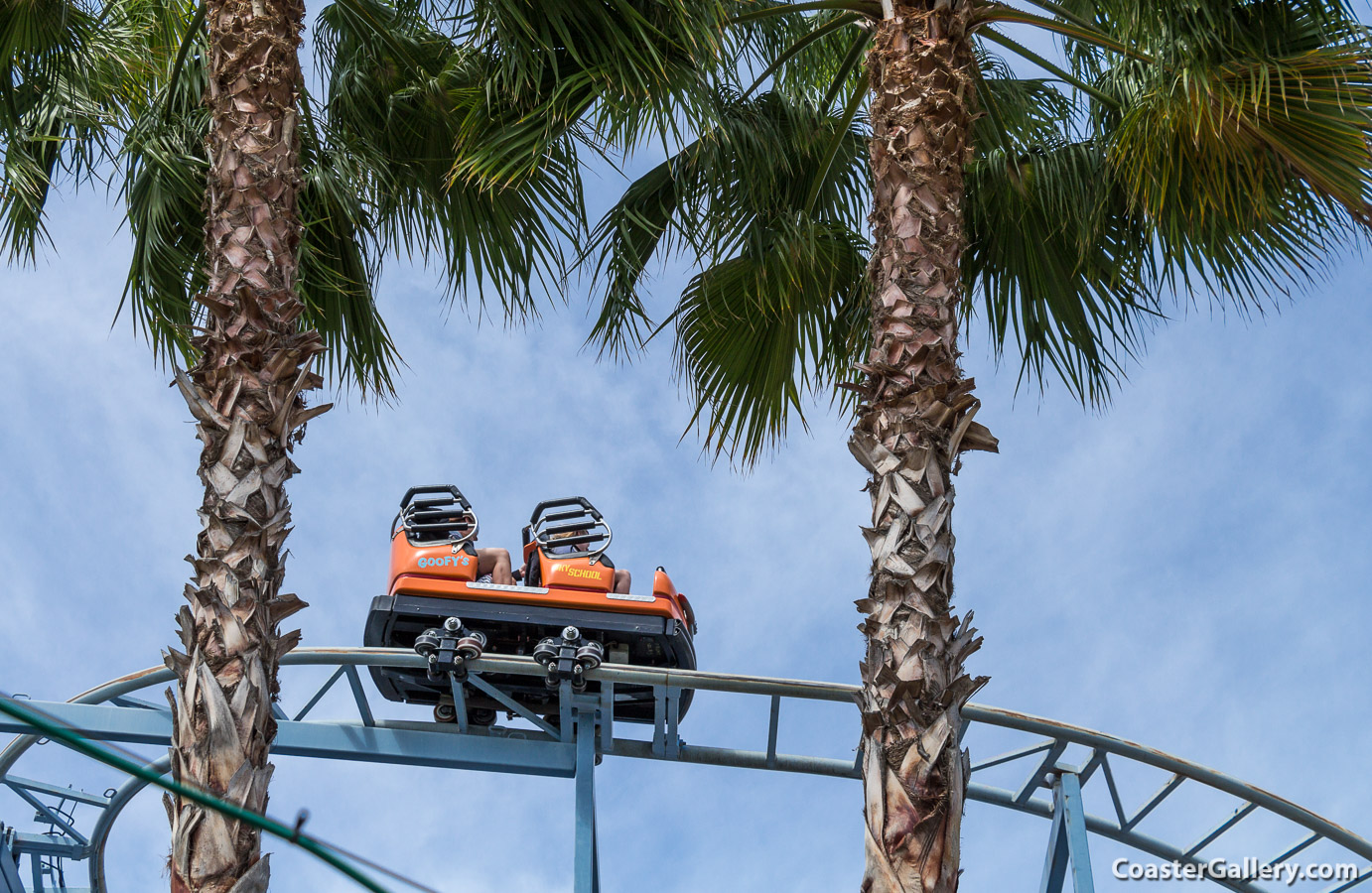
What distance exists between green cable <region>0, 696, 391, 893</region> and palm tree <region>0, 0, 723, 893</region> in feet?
7.50

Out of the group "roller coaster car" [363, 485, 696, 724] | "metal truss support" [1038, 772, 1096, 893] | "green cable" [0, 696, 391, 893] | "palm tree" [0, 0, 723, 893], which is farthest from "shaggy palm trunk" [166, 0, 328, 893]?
"metal truss support" [1038, 772, 1096, 893]

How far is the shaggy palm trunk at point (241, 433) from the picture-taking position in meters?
5.13

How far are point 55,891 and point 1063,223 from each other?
12.2 metres

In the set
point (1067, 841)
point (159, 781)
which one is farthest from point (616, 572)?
point (159, 781)

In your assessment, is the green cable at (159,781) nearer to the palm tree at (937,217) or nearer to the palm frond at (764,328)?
the palm tree at (937,217)

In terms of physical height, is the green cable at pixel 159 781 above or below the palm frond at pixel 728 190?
below

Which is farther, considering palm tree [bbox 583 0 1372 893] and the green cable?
palm tree [bbox 583 0 1372 893]

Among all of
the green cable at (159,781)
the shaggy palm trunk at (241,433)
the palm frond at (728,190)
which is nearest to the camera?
the green cable at (159,781)

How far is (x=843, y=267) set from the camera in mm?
8992

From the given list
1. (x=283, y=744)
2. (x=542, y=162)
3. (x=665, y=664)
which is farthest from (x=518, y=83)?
(x=283, y=744)

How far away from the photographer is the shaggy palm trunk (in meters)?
5.13

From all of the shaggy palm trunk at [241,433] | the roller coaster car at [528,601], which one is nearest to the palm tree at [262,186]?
the shaggy palm trunk at [241,433]

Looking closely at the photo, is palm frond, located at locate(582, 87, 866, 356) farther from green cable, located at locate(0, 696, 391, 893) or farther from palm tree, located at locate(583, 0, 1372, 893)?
green cable, located at locate(0, 696, 391, 893)

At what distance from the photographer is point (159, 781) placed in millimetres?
2936
